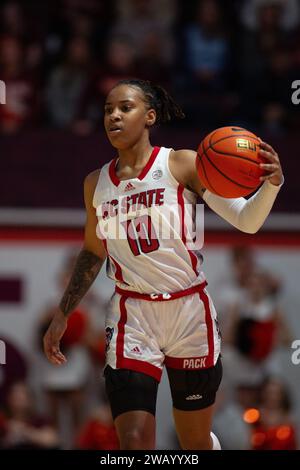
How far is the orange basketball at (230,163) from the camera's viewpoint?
548 centimetres

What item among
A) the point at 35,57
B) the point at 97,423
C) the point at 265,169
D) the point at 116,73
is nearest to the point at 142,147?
the point at 265,169

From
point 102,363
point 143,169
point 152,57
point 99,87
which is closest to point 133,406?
point 143,169

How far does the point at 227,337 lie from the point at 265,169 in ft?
15.3

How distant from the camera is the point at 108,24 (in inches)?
466

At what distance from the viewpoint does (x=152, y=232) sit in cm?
586

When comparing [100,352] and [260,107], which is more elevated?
[260,107]

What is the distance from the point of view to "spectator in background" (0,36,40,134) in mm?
10648

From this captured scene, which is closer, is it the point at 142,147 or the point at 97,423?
the point at 142,147

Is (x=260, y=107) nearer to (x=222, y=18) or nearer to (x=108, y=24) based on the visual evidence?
(x=222, y=18)

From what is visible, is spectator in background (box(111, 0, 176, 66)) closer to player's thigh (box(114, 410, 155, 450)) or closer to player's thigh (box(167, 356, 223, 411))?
player's thigh (box(167, 356, 223, 411))

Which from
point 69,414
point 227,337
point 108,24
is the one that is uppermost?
point 108,24

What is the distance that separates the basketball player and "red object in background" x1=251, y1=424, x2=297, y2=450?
9.99 ft

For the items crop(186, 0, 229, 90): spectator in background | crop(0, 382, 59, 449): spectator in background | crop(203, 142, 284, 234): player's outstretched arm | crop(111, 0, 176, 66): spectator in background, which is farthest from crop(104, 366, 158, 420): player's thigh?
crop(111, 0, 176, 66): spectator in background

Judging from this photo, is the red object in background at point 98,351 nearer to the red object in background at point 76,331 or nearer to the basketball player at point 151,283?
the red object in background at point 76,331
